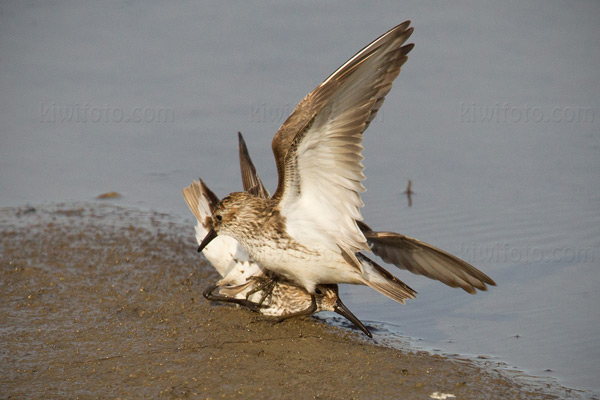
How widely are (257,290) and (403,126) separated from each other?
3389 mm

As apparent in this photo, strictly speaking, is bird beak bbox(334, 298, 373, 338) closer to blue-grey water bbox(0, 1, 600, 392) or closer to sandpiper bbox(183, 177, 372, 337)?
sandpiper bbox(183, 177, 372, 337)

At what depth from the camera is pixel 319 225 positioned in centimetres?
534

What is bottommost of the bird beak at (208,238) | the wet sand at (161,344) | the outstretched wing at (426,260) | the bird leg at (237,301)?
the wet sand at (161,344)

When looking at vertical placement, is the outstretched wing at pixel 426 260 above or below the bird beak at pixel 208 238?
above

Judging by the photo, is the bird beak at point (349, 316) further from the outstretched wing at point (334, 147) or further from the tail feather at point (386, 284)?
the outstretched wing at point (334, 147)

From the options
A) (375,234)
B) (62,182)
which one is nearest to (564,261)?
(375,234)

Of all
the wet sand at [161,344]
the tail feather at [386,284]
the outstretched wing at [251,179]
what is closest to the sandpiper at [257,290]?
the wet sand at [161,344]

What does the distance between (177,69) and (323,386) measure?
231 inches

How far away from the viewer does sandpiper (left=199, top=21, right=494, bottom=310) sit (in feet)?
15.9

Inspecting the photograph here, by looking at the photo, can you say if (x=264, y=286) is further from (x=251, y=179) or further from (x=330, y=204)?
(x=251, y=179)

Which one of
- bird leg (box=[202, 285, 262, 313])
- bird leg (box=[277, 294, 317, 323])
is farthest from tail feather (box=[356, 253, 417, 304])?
bird leg (box=[202, 285, 262, 313])

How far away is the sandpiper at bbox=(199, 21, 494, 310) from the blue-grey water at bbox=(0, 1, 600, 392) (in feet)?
1.82

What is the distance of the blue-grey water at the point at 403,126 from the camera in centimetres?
607

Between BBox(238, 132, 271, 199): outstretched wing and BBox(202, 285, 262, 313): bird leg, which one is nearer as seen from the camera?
BBox(202, 285, 262, 313): bird leg
